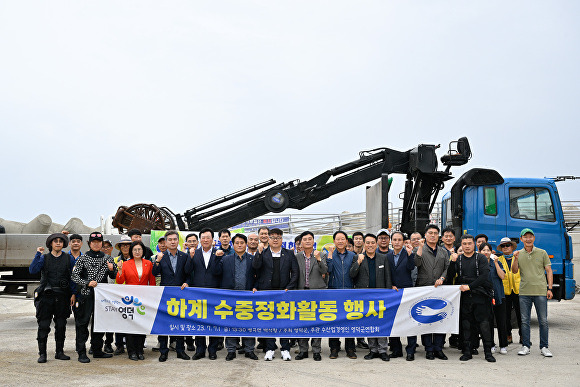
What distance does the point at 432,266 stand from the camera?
8.25 meters

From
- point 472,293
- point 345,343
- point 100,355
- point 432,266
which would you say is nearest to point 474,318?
point 472,293

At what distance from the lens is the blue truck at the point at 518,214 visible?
1153 cm

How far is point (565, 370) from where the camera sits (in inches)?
287

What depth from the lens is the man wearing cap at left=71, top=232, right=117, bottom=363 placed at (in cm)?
796

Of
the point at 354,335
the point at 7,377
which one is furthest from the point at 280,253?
the point at 7,377

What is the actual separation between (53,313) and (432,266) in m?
5.43

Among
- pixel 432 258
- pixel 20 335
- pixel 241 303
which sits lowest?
pixel 20 335

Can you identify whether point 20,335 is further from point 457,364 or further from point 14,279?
point 457,364

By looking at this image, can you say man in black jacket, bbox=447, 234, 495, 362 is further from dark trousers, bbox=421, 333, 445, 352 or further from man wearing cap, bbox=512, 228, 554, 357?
man wearing cap, bbox=512, 228, 554, 357

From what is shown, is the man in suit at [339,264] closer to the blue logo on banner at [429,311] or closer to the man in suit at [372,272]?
the man in suit at [372,272]

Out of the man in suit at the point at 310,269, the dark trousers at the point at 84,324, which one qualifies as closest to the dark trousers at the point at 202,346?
the man in suit at the point at 310,269

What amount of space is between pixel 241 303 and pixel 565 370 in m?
4.36

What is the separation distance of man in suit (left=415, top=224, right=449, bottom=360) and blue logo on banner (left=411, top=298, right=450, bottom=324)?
221 millimetres

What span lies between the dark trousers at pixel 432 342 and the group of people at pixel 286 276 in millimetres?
14
